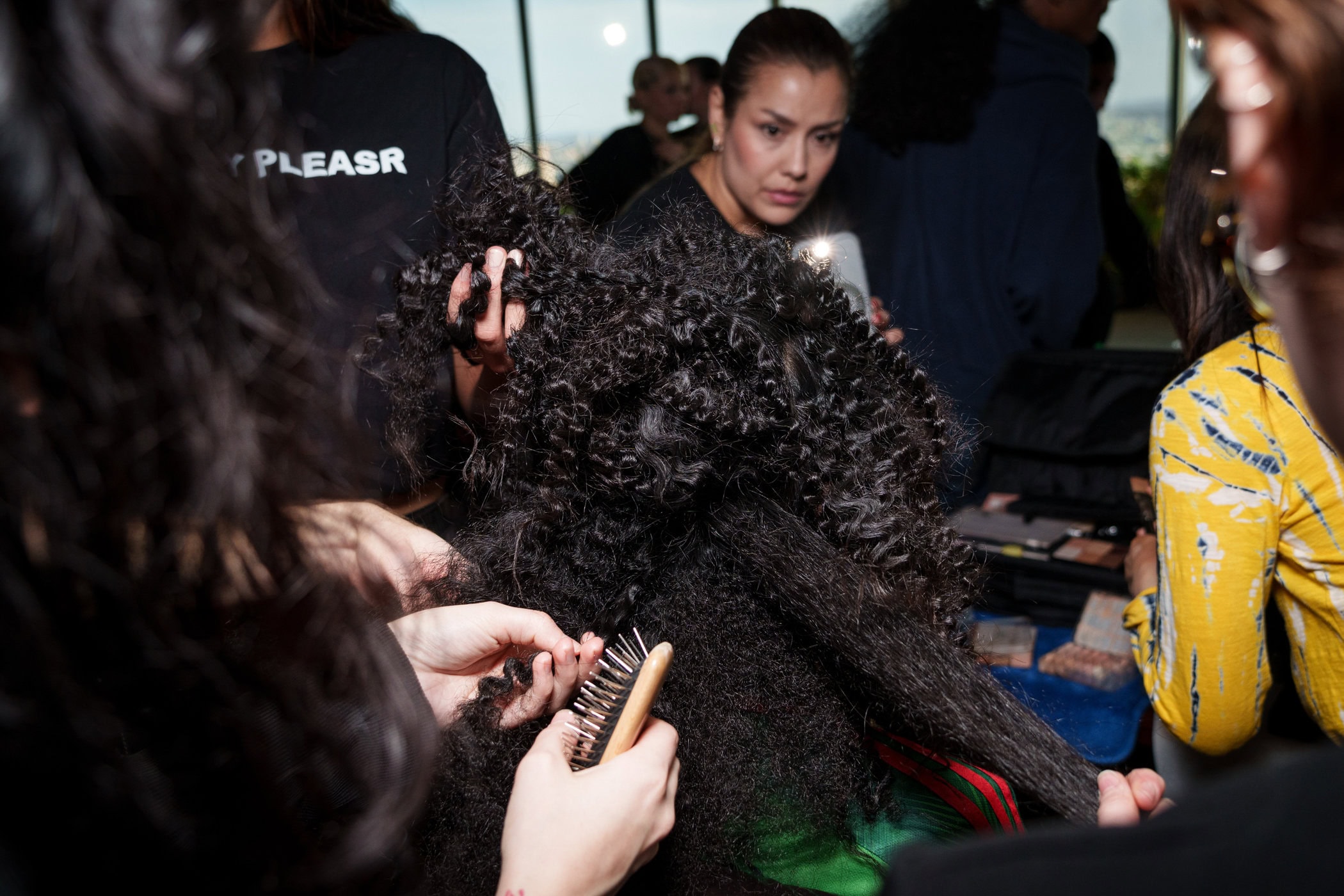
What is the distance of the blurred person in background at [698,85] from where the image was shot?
9.53ft

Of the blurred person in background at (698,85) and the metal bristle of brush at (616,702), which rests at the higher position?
the blurred person in background at (698,85)

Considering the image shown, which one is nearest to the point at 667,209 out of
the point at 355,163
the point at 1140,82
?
the point at 355,163

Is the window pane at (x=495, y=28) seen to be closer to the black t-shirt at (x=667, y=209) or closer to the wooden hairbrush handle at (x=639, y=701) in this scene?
the black t-shirt at (x=667, y=209)

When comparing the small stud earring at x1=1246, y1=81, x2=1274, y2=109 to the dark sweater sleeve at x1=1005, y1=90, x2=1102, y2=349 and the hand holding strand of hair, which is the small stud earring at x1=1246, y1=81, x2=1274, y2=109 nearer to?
the hand holding strand of hair

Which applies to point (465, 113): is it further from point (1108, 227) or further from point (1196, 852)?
point (1108, 227)

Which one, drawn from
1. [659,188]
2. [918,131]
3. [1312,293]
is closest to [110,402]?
[1312,293]

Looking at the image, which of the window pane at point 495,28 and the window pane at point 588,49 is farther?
the window pane at point 588,49

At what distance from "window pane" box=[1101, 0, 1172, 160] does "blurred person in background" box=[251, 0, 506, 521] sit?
19.2 ft

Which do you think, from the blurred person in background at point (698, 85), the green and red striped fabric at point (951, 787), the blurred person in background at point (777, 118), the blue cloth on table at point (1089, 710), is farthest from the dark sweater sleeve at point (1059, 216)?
the green and red striped fabric at point (951, 787)

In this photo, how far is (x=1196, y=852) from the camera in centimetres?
34

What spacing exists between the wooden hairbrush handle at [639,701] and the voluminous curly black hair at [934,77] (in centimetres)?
168

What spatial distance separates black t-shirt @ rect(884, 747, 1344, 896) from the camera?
1.11ft

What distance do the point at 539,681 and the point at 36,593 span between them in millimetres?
452

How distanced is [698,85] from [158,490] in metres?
2.97
